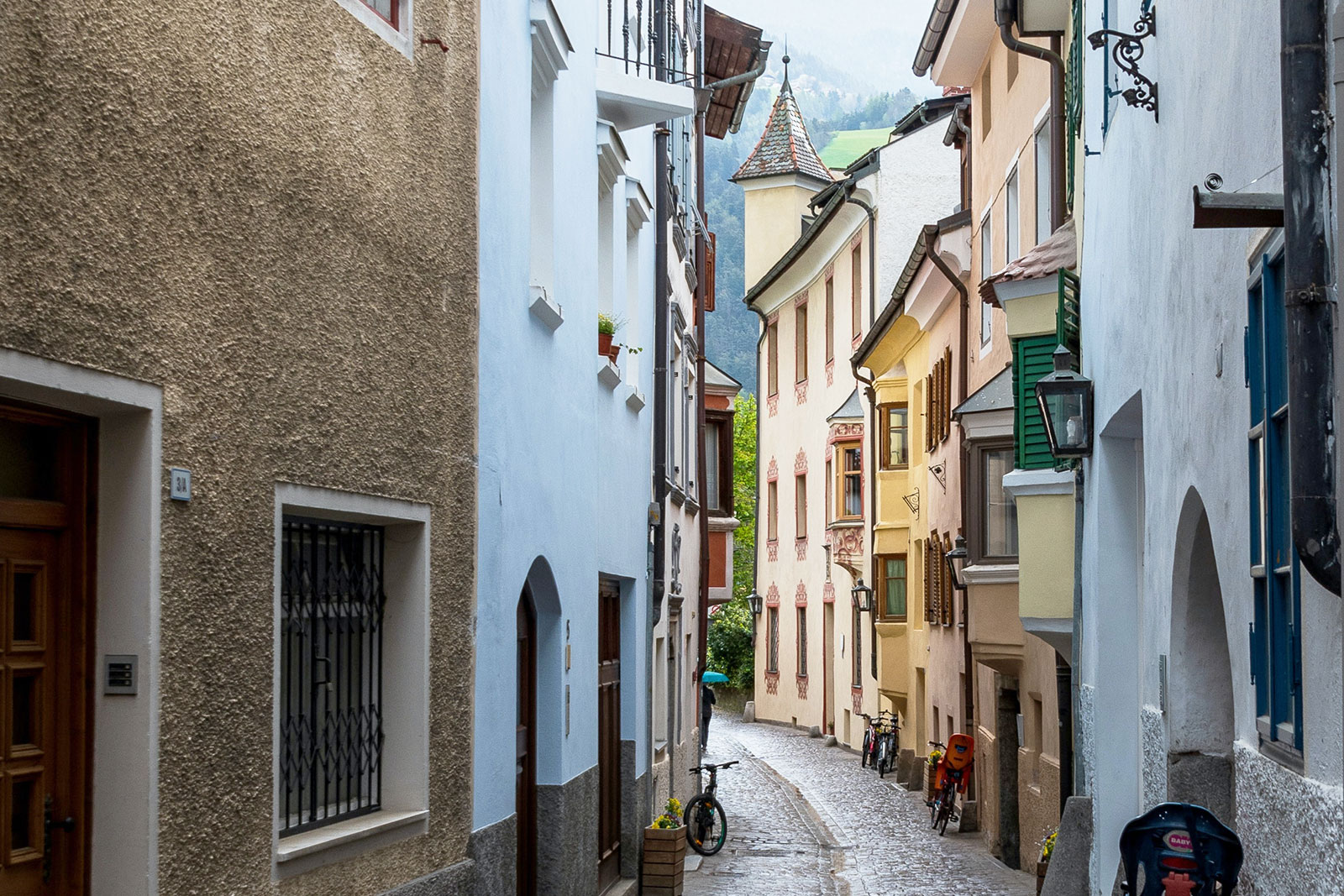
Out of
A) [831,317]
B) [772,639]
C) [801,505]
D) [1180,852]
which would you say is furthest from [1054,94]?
[772,639]

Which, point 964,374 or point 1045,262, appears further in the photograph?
point 964,374

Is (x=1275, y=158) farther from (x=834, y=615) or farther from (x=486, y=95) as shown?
(x=834, y=615)

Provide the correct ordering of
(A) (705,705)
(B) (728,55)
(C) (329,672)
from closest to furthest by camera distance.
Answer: (C) (329,672)
(B) (728,55)
(A) (705,705)

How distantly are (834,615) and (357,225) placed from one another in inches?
1229

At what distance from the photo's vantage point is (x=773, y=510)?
43.2 m

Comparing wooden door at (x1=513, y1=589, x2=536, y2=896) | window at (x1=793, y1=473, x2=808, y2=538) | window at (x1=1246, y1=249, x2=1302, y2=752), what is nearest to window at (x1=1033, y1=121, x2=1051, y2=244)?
wooden door at (x1=513, y1=589, x2=536, y2=896)

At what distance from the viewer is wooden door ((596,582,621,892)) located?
13.5 meters

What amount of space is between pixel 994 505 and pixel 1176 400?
1225cm

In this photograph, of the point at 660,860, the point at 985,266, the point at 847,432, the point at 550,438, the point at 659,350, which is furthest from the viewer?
the point at 847,432

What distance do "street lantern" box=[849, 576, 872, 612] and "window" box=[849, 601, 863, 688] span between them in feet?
2.19

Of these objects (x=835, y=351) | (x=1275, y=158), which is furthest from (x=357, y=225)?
(x=835, y=351)

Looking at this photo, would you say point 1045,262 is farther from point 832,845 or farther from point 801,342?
point 801,342

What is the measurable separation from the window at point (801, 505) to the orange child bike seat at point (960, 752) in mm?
19061

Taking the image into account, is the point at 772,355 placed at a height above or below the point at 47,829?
above
